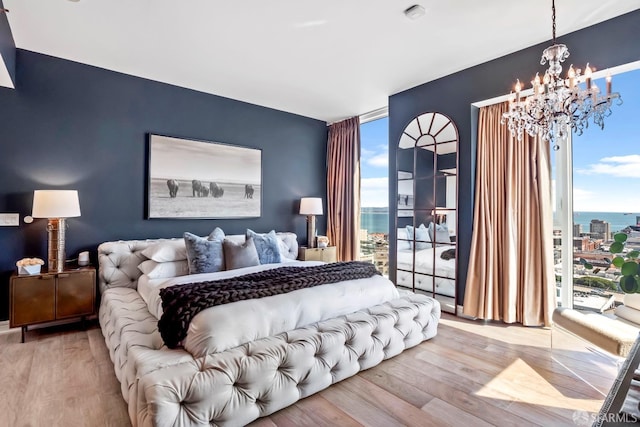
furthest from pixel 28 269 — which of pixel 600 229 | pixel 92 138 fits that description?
pixel 600 229

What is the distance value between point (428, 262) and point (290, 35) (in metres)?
2.92

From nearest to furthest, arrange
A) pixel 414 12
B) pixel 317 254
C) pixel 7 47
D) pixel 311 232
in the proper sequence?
pixel 414 12 → pixel 7 47 → pixel 317 254 → pixel 311 232

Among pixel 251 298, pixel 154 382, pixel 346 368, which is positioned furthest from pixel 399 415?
pixel 154 382

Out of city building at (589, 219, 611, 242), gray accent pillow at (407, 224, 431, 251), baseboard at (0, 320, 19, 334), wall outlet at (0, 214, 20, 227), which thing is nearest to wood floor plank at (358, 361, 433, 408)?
gray accent pillow at (407, 224, 431, 251)

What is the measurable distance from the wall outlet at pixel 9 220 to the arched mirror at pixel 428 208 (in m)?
4.14

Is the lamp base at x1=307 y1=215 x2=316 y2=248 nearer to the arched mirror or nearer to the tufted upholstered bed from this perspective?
the arched mirror

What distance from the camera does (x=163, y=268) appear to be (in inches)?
126

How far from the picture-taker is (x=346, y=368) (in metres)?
2.19

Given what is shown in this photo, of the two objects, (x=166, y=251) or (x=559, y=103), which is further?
(x=166, y=251)

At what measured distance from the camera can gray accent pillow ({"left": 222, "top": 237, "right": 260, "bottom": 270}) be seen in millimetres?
3279

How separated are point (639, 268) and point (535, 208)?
4.50 feet

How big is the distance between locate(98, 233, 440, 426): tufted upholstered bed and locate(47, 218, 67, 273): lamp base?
69 centimetres

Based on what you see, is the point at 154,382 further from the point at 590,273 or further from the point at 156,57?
the point at 590,273

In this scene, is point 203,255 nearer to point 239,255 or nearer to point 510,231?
point 239,255
